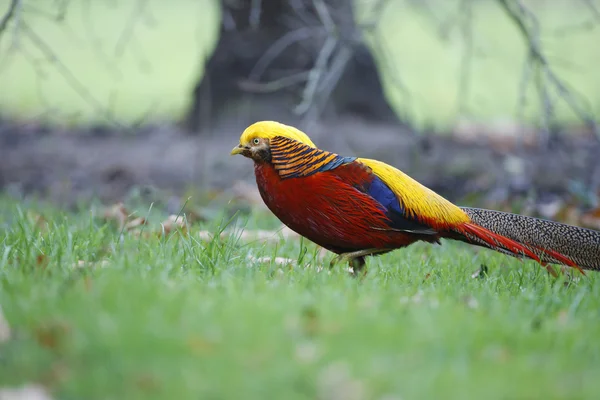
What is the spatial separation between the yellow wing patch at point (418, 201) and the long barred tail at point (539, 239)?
84mm

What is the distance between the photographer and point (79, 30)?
16.1 meters

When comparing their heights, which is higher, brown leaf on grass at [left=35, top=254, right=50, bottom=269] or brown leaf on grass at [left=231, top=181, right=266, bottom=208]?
brown leaf on grass at [left=35, top=254, right=50, bottom=269]

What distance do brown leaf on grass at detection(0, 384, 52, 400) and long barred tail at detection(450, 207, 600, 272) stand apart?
2406mm

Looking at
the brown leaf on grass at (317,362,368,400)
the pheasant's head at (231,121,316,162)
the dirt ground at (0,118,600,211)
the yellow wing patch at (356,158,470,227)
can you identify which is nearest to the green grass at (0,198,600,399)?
the brown leaf on grass at (317,362,368,400)

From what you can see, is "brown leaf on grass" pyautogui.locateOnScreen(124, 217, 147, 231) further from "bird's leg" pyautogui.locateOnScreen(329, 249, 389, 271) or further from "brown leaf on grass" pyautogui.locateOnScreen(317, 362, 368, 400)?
"brown leaf on grass" pyautogui.locateOnScreen(317, 362, 368, 400)

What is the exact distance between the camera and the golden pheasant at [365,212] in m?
3.57

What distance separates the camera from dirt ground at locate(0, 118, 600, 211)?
6.92m

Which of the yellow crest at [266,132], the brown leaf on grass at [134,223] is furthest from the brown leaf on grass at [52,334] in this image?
the brown leaf on grass at [134,223]

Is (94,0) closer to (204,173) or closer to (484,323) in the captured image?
(204,173)

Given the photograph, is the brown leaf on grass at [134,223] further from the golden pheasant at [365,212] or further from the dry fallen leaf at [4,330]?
the dry fallen leaf at [4,330]

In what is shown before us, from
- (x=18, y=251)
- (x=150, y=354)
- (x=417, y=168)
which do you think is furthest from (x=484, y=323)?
(x=417, y=168)

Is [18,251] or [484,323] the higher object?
[484,323]

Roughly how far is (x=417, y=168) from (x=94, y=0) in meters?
3.48

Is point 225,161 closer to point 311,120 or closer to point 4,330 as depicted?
point 311,120
